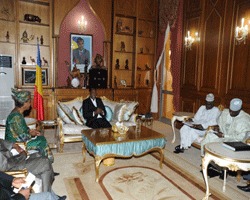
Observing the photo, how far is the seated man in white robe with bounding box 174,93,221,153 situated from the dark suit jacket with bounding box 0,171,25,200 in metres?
3.38

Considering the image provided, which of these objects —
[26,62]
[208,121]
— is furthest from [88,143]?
[26,62]

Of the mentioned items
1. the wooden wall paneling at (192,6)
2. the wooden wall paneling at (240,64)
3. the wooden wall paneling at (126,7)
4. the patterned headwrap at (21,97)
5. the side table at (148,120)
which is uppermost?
the wooden wall paneling at (126,7)

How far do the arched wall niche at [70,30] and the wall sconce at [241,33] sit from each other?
154 inches

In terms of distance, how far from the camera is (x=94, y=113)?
495 cm

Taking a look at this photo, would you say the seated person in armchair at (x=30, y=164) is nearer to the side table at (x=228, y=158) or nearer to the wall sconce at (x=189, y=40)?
the side table at (x=228, y=158)

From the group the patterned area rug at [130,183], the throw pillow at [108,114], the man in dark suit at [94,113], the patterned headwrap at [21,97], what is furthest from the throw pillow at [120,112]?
the patterned headwrap at [21,97]

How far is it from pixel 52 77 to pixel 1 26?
182 centimetres

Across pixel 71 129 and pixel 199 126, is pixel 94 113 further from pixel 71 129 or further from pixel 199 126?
pixel 199 126

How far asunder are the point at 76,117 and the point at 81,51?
2.75 m

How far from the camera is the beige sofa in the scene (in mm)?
4496

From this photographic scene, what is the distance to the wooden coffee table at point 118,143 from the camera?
338 cm

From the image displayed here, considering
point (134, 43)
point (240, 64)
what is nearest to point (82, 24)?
point (134, 43)

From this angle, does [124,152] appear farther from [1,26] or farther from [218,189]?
[1,26]

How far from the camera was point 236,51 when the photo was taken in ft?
15.6
